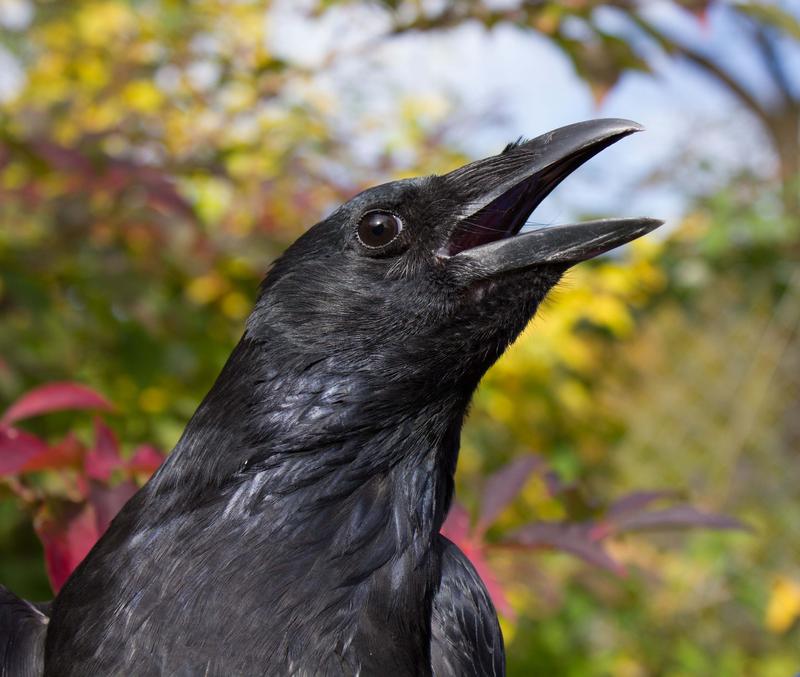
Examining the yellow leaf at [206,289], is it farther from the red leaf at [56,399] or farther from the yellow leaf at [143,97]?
the red leaf at [56,399]

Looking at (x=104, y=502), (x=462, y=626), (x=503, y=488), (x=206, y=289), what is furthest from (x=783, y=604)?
(x=104, y=502)

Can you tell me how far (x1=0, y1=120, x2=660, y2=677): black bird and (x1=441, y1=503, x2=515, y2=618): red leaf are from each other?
24cm

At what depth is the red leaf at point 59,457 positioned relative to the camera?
1309 mm

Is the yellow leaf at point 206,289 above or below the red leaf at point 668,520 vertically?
above

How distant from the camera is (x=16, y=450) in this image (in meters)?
1.33

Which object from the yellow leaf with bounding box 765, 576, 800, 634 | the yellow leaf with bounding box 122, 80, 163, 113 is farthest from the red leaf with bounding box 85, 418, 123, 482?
the yellow leaf with bounding box 765, 576, 800, 634

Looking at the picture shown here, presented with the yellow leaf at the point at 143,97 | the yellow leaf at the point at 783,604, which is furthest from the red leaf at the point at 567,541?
the yellow leaf at the point at 783,604

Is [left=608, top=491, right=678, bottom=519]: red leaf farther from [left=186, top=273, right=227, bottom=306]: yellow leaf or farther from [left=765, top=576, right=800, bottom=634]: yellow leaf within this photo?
[left=765, top=576, right=800, bottom=634]: yellow leaf

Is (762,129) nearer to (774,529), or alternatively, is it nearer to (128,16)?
(774,529)

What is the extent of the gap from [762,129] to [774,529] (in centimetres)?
304

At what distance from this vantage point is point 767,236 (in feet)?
16.4

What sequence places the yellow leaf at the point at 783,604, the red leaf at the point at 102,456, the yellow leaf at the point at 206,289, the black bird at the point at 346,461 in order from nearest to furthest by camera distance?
the black bird at the point at 346,461 < the red leaf at the point at 102,456 < the yellow leaf at the point at 206,289 < the yellow leaf at the point at 783,604

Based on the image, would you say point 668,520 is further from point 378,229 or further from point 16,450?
point 16,450

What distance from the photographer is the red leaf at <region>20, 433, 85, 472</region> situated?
1309mm
